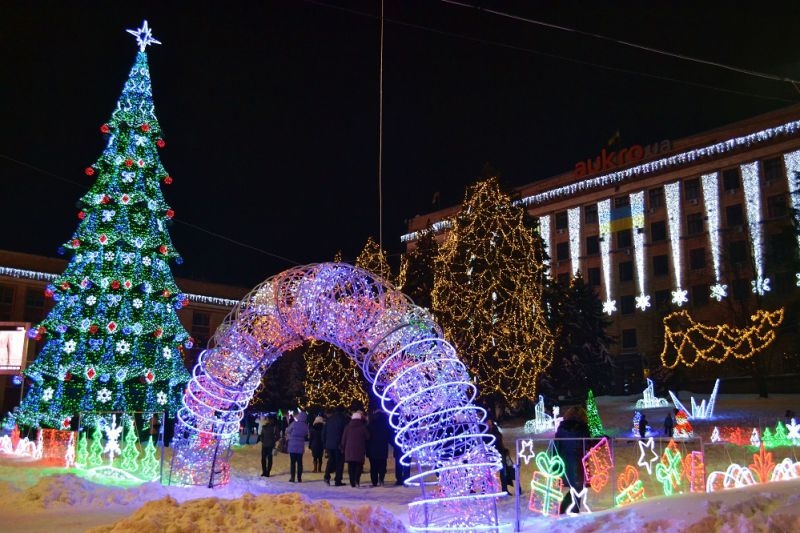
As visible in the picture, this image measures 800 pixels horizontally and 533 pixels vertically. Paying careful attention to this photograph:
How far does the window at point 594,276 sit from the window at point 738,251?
37.2 ft

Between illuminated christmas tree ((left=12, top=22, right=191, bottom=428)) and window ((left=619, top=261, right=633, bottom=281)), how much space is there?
3931 cm

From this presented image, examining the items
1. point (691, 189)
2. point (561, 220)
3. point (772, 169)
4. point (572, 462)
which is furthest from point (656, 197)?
point (572, 462)

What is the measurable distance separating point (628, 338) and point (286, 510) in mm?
50376

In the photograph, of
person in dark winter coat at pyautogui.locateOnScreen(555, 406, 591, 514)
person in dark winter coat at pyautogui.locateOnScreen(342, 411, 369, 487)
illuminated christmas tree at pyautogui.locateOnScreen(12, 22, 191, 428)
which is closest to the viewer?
person in dark winter coat at pyautogui.locateOnScreen(555, 406, 591, 514)

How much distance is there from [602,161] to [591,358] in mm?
22149

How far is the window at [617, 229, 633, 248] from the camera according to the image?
55.4 meters

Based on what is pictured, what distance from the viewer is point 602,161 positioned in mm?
56281

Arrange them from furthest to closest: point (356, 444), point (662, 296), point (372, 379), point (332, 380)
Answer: point (662, 296), point (332, 380), point (356, 444), point (372, 379)

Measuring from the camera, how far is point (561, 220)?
6003cm

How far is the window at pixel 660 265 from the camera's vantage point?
174 ft

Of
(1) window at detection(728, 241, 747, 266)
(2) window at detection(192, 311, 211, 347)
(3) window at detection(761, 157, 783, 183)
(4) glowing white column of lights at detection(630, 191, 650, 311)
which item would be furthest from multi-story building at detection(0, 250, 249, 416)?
(3) window at detection(761, 157, 783, 183)

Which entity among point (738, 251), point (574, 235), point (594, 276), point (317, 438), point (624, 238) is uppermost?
point (574, 235)

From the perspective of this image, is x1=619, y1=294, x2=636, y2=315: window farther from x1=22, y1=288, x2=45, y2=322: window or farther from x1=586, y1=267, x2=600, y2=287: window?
x1=22, y1=288, x2=45, y2=322: window

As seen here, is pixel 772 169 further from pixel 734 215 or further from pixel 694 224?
pixel 694 224
